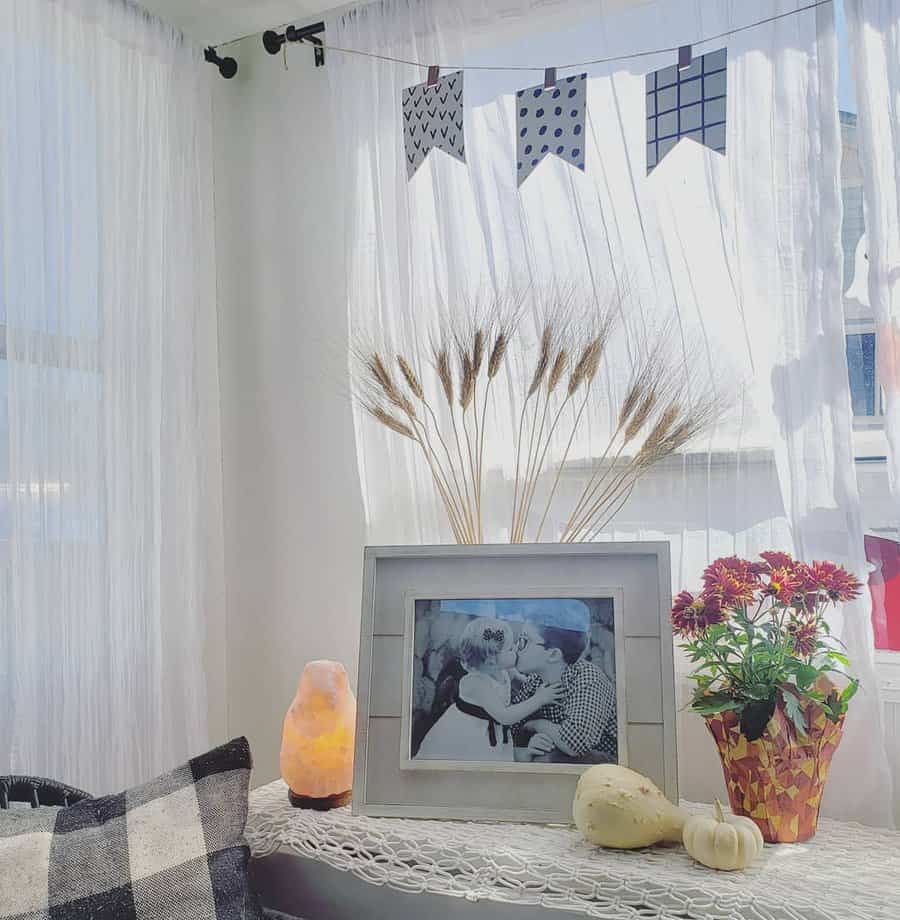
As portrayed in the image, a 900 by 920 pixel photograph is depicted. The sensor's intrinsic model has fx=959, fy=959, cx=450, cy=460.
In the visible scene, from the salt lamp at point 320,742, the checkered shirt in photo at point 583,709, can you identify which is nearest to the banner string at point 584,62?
the checkered shirt in photo at point 583,709

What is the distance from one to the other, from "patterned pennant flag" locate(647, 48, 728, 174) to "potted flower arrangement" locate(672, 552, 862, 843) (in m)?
0.76

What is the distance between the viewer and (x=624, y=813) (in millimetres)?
1323

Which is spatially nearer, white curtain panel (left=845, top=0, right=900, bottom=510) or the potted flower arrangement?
the potted flower arrangement

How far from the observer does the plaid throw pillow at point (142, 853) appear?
1124 mm

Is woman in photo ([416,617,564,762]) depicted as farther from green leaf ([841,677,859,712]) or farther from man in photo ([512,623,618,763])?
green leaf ([841,677,859,712])

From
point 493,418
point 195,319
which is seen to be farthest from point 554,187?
point 195,319

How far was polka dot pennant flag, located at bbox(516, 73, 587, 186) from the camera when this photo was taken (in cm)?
179

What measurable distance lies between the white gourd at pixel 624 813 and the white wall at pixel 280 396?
0.87 metres

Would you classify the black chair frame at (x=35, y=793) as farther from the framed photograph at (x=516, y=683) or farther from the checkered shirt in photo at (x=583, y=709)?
the checkered shirt in photo at (x=583, y=709)

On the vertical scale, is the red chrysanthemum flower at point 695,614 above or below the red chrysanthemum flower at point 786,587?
below

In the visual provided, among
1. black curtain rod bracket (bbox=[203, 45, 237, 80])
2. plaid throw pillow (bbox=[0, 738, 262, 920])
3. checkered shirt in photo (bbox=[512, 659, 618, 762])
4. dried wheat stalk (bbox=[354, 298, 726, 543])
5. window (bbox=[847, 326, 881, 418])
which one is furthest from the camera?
black curtain rod bracket (bbox=[203, 45, 237, 80])

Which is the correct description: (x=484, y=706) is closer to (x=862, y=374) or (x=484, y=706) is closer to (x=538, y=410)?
(x=538, y=410)

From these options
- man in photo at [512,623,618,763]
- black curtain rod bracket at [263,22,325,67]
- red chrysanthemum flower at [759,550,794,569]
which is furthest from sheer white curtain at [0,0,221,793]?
red chrysanthemum flower at [759,550,794,569]

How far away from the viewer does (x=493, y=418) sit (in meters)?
1.96
